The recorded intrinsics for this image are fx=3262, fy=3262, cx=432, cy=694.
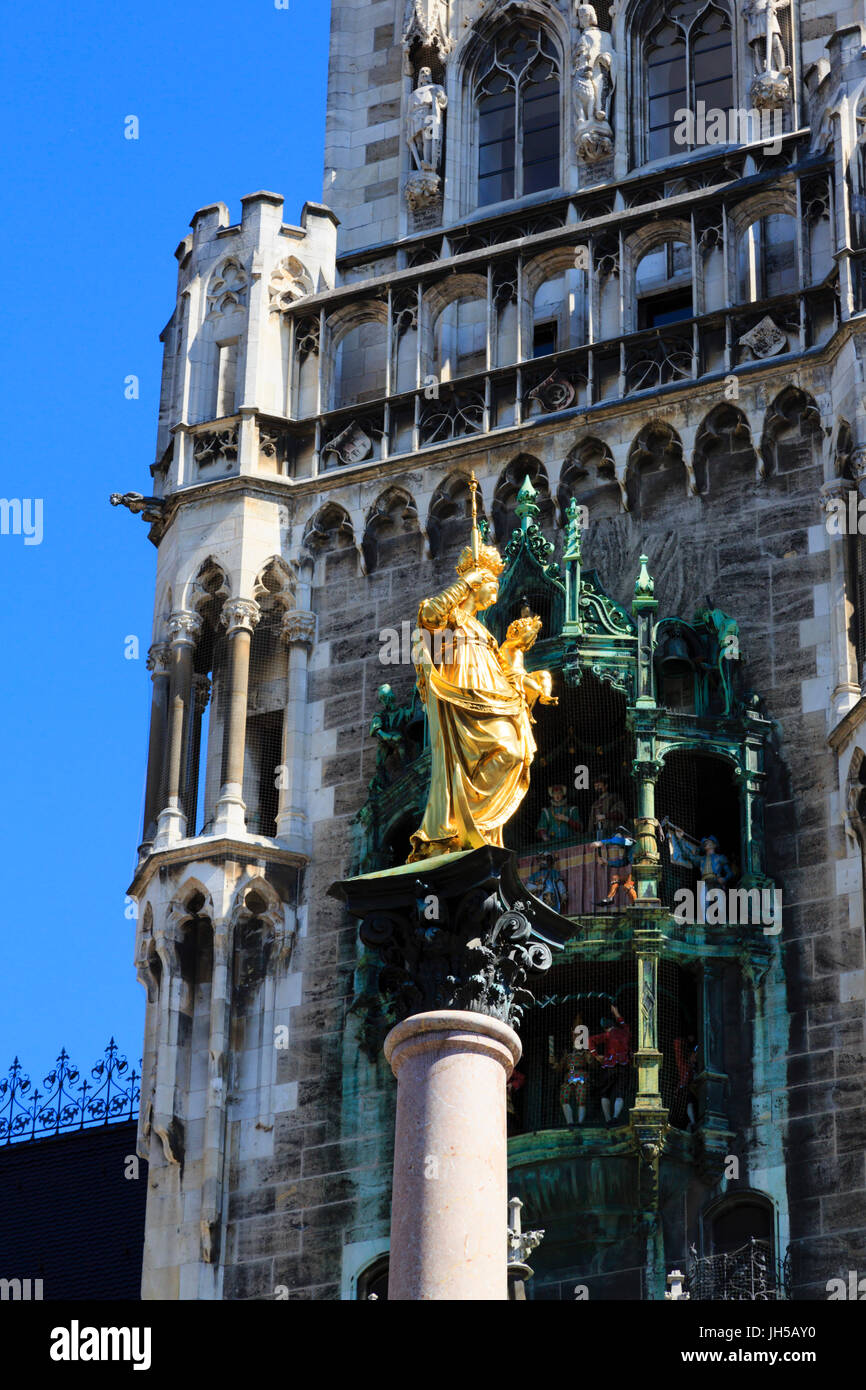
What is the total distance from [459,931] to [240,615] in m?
8.48

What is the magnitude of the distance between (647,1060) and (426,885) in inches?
170

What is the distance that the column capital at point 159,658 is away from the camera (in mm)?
30625

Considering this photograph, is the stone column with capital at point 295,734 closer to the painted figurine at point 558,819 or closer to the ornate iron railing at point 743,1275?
the painted figurine at point 558,819

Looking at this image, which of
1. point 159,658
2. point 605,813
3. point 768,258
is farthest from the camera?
point 159,658

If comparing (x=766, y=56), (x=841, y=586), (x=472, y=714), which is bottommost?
(x=472, y=714)

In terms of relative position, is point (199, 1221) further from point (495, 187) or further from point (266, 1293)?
point (495, 187)

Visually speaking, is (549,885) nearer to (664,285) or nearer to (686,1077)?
(686,1077)

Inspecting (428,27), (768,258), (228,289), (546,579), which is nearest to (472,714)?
(546,579)

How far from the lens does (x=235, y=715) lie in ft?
97.2

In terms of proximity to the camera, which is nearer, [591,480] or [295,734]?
[295,734]

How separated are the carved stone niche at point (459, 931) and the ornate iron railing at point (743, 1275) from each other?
3.79 meters

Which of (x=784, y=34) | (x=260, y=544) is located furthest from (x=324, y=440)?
(x=784, y=34)

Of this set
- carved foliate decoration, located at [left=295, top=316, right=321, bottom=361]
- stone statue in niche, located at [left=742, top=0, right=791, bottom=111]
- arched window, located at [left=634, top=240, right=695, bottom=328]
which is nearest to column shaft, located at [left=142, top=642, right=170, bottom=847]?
carved foliate decoration, located at [left=295, top=316, right=321, bottom=361]

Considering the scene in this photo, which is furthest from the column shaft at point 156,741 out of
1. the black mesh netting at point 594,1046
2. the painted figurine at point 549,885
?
the black mesh netting at point 594,1046
